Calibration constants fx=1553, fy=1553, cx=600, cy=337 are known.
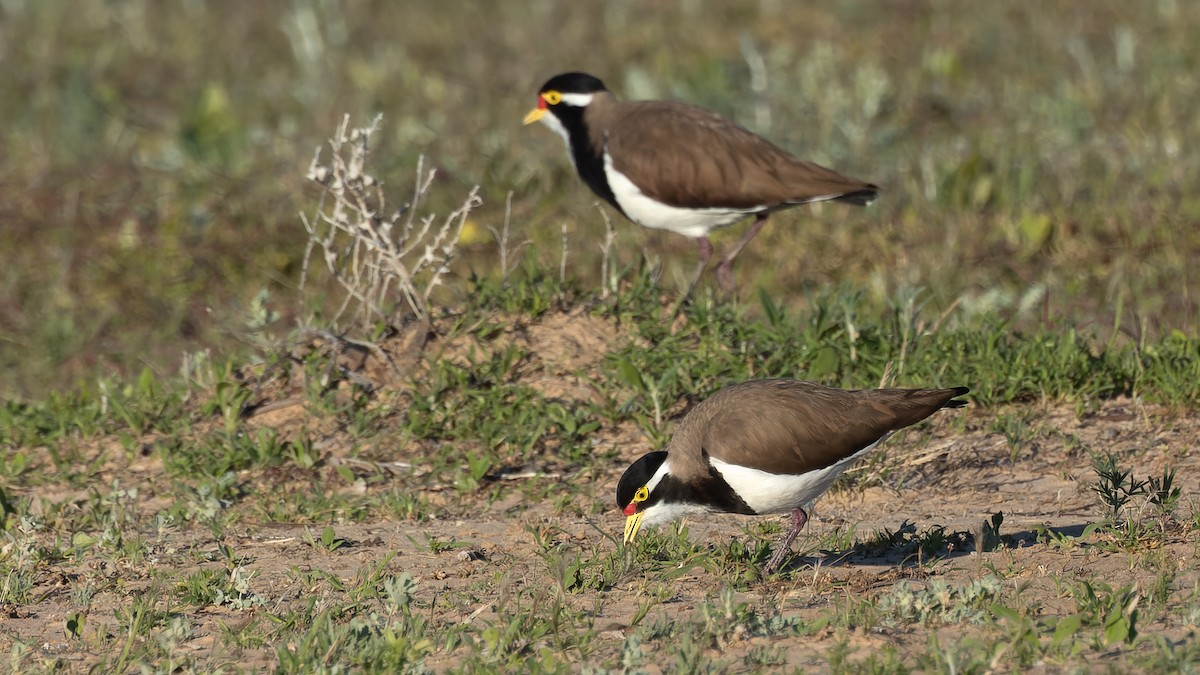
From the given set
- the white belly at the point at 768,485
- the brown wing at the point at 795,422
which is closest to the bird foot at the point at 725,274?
the brown wing at the point at 795,422

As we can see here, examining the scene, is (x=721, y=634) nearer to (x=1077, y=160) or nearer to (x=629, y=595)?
(x=629, y=595)

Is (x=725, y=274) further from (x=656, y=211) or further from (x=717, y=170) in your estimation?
(x=717, y=170)

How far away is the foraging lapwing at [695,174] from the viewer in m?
7.47

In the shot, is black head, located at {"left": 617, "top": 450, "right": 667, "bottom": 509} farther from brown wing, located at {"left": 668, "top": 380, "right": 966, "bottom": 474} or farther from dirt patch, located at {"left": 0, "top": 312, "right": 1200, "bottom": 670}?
dirt patch, located at {"left": 0, "top": 312, "right": 1200, "bottom": 670}

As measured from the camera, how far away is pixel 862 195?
7500mm

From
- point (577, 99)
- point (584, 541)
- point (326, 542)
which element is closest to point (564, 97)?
point (577, 99)

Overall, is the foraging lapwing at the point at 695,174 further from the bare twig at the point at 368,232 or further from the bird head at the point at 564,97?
the bare twig at the point at 368,232

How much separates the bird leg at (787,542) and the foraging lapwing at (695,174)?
2.18 metres

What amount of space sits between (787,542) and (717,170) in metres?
2.82

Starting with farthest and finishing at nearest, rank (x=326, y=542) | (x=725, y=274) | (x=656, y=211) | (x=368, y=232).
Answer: (x=725, y=274) < (x=656, y=211) < (x=368, y=232) < (x=326, y=542)

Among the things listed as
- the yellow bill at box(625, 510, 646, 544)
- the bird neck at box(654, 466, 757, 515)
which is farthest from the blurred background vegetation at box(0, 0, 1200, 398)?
the yellow bill at box(625, 510, 646, 544)

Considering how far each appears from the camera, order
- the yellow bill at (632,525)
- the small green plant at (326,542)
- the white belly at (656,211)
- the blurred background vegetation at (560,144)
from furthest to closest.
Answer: the blurred background vegetation at (560,144)
the white belly at (656,211)
the small green plant at (326,542)
the yellow bill at (632,525)

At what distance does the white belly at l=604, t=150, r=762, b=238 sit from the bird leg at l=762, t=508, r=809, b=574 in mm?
2595

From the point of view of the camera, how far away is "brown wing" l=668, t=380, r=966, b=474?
5.02 metres
